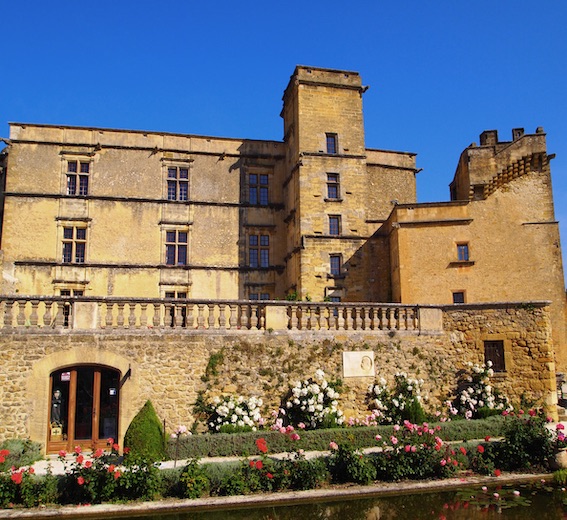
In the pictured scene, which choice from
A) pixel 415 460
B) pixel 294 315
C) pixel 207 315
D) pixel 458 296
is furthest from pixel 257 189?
pixel 415 460

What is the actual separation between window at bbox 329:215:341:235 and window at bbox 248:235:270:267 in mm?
3665

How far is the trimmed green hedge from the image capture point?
13133mm

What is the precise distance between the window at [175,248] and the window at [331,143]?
25.9ft

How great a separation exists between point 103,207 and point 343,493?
1916 cm

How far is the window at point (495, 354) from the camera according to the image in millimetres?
16859

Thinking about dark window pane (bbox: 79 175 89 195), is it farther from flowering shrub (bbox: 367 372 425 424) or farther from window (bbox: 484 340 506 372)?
window (bbox: 484 340 506 372)

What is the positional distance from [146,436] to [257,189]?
1772cm

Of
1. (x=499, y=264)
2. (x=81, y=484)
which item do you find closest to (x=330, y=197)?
(x=499, y=264)

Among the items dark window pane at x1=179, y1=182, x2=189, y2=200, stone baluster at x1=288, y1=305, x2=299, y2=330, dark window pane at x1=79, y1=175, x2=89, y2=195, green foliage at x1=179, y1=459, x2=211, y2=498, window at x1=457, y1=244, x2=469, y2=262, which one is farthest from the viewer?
dark window pane at x1=179, y1=182, x2=189, y2=200

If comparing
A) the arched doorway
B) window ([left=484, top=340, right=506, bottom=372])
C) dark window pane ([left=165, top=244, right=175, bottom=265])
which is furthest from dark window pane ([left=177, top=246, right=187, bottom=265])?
window ([left=484, top=340, right=506, bottom=372])

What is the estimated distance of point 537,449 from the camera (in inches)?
495

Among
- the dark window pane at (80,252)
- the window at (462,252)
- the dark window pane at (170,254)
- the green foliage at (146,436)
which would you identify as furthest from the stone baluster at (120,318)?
the window at (462,252)

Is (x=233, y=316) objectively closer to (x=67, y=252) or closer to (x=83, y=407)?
(x=83, y=407)

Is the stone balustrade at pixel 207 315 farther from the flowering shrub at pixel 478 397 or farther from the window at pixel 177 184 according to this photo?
the window at pixel 177 184
